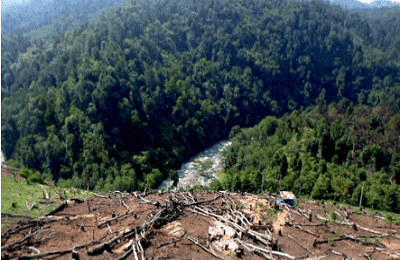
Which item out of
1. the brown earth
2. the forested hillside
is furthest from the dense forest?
the brown earth

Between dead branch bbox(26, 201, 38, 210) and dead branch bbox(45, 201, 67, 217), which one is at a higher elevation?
dead branch bbox(26, 201, 38, 210)

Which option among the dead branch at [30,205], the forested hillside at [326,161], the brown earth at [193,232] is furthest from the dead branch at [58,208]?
the forested hillside at [326,161]

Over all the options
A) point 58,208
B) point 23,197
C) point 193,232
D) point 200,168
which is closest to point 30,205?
point 58,208

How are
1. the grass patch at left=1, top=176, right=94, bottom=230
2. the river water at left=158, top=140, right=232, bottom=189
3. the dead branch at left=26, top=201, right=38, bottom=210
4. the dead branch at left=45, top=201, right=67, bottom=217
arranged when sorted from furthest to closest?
1. the river water at left=158, top=140, right=232, bottom=189
2. the dead branch at left=26, top=201, right=38, bottom=210
3. the dead branch at left=45, top=201, right=67, bottom=217
4. the grass patch at left=1, top=176, right=94, bottom=230

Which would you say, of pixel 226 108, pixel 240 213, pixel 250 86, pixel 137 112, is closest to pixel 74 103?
pixel 137 112

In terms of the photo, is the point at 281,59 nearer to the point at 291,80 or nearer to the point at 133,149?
the point at 291,80

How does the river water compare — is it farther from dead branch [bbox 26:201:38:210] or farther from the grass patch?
dead branch [bbox 26:201:38:210]

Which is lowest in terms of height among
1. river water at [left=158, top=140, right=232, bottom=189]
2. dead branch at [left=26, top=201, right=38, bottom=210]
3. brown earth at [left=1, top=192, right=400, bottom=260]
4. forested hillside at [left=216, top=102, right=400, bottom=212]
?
river water at [left=158, top=140, right=232, bottom=189]
